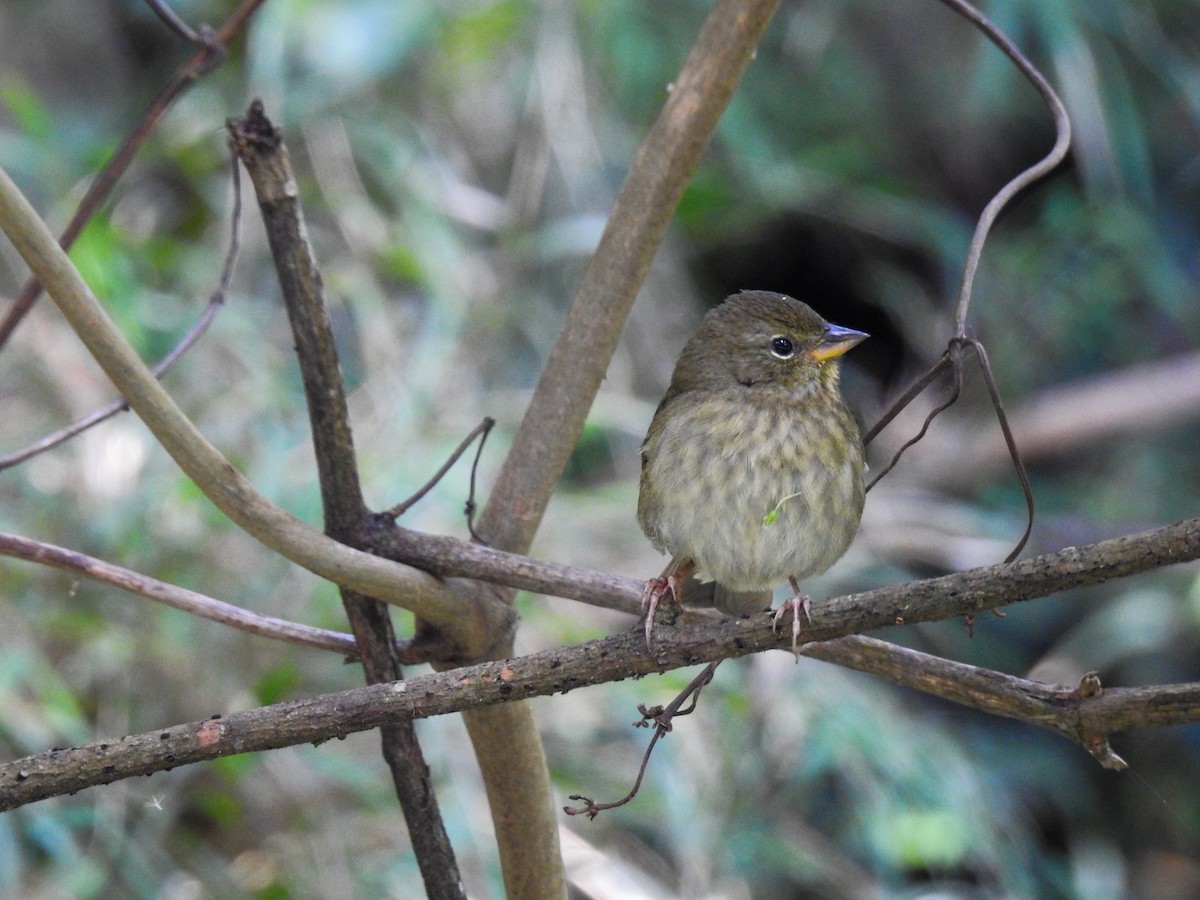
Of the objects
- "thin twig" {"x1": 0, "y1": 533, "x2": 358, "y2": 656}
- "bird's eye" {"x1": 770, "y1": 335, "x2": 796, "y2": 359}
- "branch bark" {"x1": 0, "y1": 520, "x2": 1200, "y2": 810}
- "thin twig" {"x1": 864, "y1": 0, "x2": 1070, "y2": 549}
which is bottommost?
"branch bark" {"x1": 0, "y1": 520, "x2": 1200, "y2": 810}

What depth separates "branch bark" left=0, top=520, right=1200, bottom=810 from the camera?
1364mm

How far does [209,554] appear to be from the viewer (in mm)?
3838

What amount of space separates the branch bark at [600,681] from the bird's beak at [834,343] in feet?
3.39

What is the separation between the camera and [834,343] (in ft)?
8.30

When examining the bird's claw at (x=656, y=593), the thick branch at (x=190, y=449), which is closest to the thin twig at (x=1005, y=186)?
the bird's claw at (x=656, y=593)

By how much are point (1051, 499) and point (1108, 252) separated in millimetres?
992

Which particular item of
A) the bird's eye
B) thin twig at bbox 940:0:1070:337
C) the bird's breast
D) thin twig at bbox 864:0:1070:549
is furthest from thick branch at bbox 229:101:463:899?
the bird's eye

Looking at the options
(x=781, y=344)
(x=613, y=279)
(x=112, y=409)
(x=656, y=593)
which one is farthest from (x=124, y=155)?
(x=781, y=344)

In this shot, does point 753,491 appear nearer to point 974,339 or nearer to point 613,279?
point 613,279

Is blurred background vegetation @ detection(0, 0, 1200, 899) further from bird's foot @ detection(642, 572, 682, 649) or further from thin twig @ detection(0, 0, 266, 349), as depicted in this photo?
thin twig @ detection(0, 0, 266, 349)

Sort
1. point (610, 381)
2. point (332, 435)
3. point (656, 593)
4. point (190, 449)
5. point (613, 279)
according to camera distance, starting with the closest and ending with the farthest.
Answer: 1. point (190, 449)
2. point (332, 435)
3. point (656, 593)
4. point (613, 279)
5. point (610, 381)

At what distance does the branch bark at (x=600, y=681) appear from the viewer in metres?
1.36

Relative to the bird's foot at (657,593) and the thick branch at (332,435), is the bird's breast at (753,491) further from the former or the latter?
the thick branch at (332,435)

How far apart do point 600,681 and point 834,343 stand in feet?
3.97
